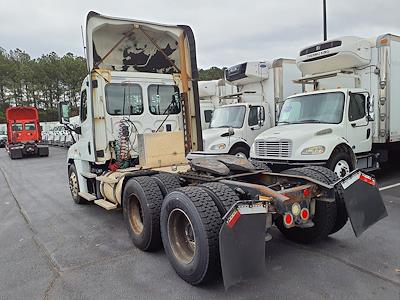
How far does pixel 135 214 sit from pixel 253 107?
6.94 m

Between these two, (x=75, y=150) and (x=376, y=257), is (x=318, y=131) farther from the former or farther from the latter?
(x=75, y=150)

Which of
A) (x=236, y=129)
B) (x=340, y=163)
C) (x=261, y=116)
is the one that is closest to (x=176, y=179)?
(x=340, y=163)

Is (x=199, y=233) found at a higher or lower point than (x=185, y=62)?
lower

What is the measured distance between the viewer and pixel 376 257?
4043mm

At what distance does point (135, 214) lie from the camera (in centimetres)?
489

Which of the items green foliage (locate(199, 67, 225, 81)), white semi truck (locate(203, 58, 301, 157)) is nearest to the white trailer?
white semi truck (locate(203, 58, 301, 157))

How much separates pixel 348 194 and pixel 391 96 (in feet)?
19.7

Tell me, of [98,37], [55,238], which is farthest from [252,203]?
[98,37]

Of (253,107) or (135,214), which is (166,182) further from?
(253,107)

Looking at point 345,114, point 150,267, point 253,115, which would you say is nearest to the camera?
point 150,267

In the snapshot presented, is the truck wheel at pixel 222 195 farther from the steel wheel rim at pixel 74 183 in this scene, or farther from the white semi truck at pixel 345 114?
the steel wheel rim at pixel 74 183

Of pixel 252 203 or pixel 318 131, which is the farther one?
pixel 318 131

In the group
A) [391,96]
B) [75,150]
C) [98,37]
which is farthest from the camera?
[391,96]

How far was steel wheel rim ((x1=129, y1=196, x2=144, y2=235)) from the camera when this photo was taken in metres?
4.80
